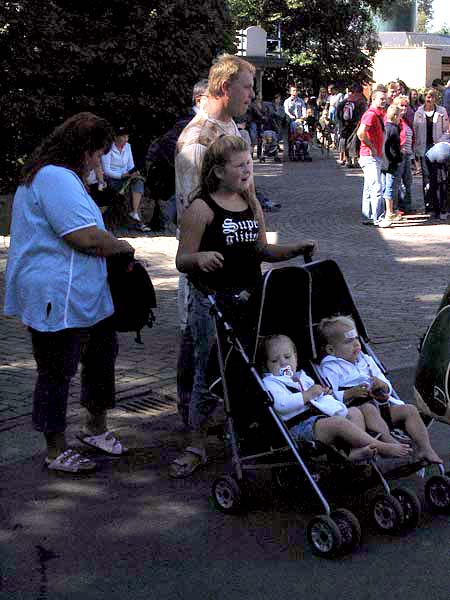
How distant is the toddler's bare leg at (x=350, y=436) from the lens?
4.68 meters

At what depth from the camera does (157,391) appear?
23.6 feet

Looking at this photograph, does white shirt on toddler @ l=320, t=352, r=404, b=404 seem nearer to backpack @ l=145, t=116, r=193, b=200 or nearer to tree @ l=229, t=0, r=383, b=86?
backpack @ l=145, t=116, r=193, b=200

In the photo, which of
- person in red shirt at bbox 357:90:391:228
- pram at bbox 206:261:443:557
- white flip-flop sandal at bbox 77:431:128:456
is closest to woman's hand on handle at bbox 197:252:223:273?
Answer: pram at bbox 206:261:443:557

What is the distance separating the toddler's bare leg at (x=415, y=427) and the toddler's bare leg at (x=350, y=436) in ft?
0.45

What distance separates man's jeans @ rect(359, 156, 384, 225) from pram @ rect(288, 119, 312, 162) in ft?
44.3

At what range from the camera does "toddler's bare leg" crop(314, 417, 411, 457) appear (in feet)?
15.4

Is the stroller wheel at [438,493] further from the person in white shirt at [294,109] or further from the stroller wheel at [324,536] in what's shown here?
the person in white shirt at [294,109]

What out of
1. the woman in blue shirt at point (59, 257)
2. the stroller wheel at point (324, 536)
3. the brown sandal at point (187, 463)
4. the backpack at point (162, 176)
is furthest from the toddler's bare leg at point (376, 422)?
the backpack at point (162, 176)

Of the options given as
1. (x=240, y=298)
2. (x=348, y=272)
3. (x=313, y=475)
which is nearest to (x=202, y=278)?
(x=240, y=298)

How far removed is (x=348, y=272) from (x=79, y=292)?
666 centimetres

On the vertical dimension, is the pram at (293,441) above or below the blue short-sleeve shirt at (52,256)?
below

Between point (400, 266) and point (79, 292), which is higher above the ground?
point (79, 292)

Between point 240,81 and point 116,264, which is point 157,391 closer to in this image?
point 116,264

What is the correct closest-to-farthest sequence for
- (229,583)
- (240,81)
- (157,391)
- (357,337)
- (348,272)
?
1. (229,583)
2. (357,337)
3. (240,81)
4. (157,391)
5. (348,272)
